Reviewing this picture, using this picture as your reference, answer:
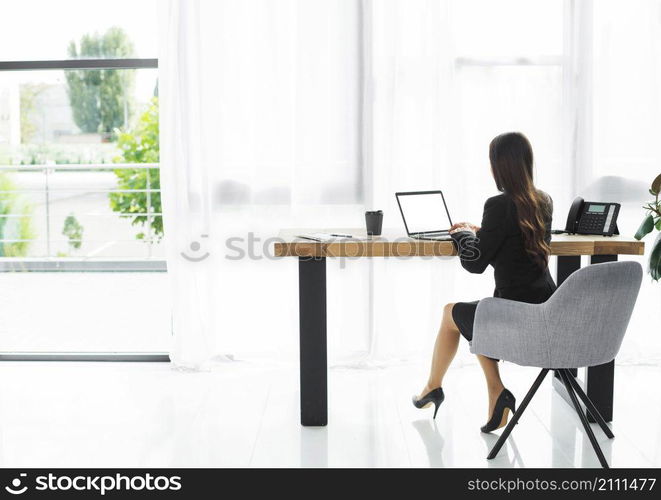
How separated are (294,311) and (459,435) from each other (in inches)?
49.7

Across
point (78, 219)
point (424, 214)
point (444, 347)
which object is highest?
point (424, 214)

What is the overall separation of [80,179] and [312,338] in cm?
368

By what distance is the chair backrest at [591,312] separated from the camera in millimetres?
2352

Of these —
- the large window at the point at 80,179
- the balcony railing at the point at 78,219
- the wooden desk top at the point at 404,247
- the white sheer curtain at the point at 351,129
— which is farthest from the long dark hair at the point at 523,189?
the balcony railing at the point at 78,219

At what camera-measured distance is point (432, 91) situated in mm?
3723

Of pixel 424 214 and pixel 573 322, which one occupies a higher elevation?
pixel 424 214

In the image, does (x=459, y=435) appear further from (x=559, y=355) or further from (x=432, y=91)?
(x=432, y=91)

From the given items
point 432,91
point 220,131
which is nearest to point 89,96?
point 220,131

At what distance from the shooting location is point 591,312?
2395 mm

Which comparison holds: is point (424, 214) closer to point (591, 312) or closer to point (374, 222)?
→ point (374, 222)

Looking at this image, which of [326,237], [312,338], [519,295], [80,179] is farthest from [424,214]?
[80,179]

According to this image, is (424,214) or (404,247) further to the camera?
(424,214)

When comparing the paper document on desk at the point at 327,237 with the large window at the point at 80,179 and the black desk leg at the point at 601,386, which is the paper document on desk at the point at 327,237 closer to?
the black desk leg at the point at 601,386

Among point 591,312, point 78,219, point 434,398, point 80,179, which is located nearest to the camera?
point 591,312
